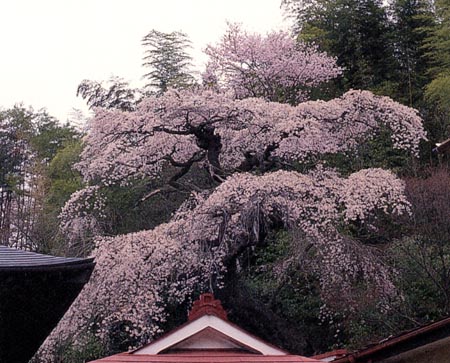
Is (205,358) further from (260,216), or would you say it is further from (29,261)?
(260,216)

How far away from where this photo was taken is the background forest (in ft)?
32.4

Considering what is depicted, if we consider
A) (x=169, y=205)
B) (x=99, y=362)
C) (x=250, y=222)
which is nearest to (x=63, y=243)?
(x=169, y=205)

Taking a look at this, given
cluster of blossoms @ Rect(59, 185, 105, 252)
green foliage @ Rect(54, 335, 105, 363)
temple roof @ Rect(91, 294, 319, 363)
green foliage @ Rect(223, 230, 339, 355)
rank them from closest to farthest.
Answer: temple roof @ Rect(91, 294, 319, 363) < green foliage @ Rect(223, 230, 339, 355) < green foliage @ Rect(54, 335, 105, 363) < cluster of blossoms @ Rect(59, 185, 105, 252)

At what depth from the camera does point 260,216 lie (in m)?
10.0

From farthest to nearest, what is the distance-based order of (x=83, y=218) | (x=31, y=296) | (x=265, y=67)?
(x=265, y=67)
(x=83, y=218)
(x=31, y=296)

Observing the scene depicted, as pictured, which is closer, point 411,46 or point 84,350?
point 84,350

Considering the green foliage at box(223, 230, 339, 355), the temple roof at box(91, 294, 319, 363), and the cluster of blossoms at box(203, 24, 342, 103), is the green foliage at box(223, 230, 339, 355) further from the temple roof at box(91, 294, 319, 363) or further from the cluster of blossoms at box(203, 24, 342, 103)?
the temple roof at box(91, 294, 319, 363)

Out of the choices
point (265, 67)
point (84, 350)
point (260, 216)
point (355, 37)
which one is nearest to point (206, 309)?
point (260, 216)

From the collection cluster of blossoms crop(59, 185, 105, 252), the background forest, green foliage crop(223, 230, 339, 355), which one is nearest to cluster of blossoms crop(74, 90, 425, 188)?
the background forest

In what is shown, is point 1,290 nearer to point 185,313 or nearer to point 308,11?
point 185,313

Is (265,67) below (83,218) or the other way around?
the other way around

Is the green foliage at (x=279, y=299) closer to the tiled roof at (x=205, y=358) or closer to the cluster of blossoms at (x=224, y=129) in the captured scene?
the cluster of blossoms at (x=224, y=129)

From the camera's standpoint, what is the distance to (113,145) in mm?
10742

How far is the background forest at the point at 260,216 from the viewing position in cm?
988
